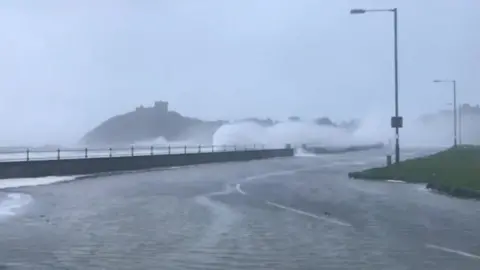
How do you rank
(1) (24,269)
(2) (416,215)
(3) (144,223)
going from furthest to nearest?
(2) (416,215)
(3) (144,223)
(1) (24,269)

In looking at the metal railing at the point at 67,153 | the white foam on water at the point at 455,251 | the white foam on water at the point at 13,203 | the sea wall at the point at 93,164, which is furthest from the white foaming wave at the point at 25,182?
the white foam on water at the point at 455,251

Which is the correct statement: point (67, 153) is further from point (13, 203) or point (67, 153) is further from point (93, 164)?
point (13, 203)

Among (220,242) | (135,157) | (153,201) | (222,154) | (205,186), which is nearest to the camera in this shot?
(220,242)

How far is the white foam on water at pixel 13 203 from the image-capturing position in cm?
1923

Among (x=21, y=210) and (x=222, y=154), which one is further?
(x=222, y=154)

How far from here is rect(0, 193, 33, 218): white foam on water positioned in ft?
63.1

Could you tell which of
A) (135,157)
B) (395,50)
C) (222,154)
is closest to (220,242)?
(395,50)

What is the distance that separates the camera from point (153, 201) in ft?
74.2

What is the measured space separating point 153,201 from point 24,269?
12.0 meters

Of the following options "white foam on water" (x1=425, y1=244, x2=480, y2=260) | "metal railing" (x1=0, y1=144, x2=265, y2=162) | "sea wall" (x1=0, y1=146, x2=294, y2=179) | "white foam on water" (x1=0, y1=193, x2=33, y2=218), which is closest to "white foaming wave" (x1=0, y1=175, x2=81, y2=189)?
"sea wall" (x1=0, y1=146, x2=294, y2=179)

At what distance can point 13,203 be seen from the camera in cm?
2200

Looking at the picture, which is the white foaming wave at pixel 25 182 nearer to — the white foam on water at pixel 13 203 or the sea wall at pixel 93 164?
the sea wall at pixel 93 164

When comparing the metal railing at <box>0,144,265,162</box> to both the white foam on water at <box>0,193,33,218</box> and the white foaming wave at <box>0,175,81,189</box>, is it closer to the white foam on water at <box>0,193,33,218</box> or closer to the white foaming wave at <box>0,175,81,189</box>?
the white foaming wave at <box>0,175,81,189</box>

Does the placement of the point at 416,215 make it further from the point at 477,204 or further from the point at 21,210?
the point at 21,210
